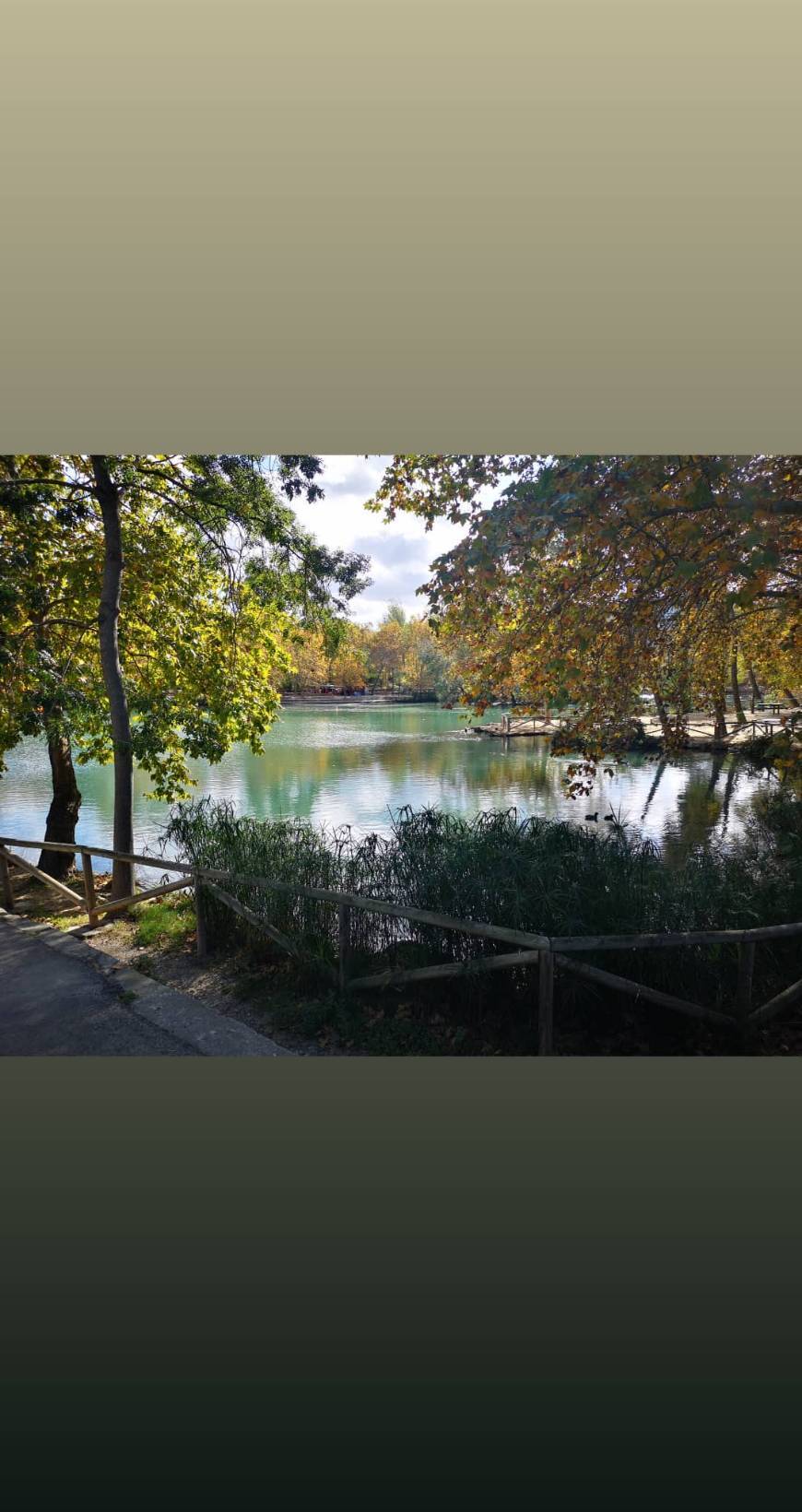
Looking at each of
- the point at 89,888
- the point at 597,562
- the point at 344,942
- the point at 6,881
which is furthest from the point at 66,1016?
the point at 597,562

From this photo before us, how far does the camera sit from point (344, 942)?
3812 mm

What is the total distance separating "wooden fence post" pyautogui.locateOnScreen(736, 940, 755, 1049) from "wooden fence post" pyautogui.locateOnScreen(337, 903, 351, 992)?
2088 mm

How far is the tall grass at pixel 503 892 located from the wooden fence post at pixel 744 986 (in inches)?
4.6

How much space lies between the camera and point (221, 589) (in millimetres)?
6477

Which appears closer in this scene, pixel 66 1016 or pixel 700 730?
pixel 66 1016

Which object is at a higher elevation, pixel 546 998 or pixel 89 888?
pixel 546 998

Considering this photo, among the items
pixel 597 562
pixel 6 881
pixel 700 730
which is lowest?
pixel 6 881

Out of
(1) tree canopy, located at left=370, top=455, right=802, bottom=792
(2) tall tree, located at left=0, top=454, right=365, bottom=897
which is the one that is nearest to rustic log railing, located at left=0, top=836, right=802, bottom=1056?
(1) tree canopy, located at left=370, top=455, right=802, bottom=792

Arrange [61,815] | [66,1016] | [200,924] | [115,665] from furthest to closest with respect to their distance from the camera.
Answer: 1. [61,815]
2. [115,665]
3. [200,924]
4. [66,1016]

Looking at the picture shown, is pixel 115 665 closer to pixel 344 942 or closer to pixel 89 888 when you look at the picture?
pixel 89 888

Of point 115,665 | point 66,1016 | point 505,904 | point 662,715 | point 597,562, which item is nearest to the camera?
point 66,1016

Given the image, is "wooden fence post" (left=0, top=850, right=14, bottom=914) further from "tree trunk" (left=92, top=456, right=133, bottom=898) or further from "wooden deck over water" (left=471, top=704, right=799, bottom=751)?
"wooden deck over water" (left=471, top=704, right=799, bottom=751)

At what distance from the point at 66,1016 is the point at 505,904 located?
2460 millimetres
